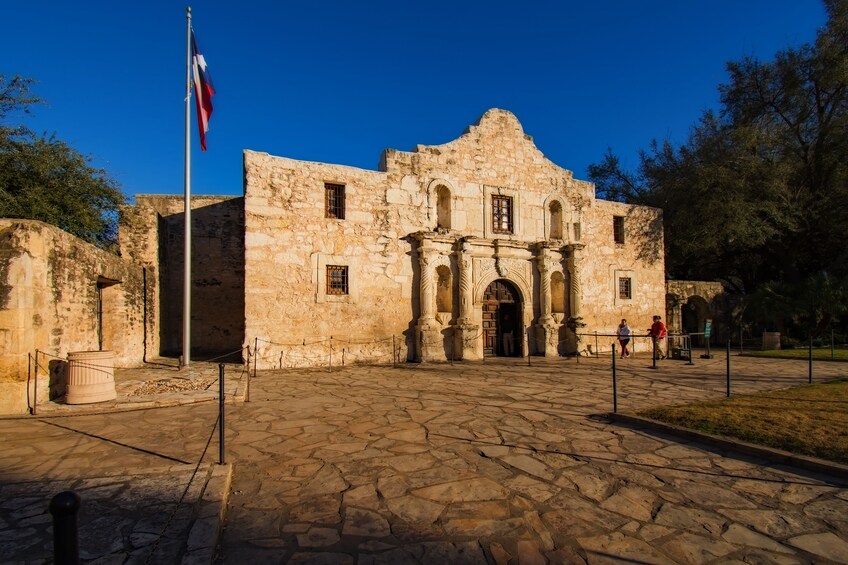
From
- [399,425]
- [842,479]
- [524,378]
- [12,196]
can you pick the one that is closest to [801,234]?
[524,378]

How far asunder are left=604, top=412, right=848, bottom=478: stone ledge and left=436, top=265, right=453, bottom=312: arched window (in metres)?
9.21

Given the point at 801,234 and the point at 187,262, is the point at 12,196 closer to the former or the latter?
the point at 187,262

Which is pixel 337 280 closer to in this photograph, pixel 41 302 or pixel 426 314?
pixel 426 314

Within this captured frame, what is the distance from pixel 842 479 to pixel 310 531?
5.15 meters

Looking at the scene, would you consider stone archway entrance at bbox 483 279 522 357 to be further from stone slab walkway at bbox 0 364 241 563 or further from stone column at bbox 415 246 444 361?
stone slab walkway at bbox 0 364 241 563

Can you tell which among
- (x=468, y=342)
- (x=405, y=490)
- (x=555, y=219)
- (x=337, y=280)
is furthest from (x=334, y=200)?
(x=405, y=490)

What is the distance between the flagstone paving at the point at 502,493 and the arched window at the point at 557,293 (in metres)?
9.66

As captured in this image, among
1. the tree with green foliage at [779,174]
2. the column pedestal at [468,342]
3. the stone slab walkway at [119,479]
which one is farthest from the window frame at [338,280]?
the tree with green foliage at [779,174]

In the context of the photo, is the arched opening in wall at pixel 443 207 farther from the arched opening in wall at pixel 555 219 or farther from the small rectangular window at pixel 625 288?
the small rectangular window at pixel 625 288

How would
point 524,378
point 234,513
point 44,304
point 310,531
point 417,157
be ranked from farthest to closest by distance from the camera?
point 417,157
point 524,378
point 44,304
point 234,513
point 310,531

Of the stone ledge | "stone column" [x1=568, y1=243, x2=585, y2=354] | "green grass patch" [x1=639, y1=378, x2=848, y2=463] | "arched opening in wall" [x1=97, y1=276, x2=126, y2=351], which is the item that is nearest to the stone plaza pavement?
the stone ledge

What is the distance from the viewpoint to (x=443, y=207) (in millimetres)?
15914

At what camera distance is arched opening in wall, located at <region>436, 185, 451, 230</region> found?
615 inches

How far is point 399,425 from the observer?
6520 mm
